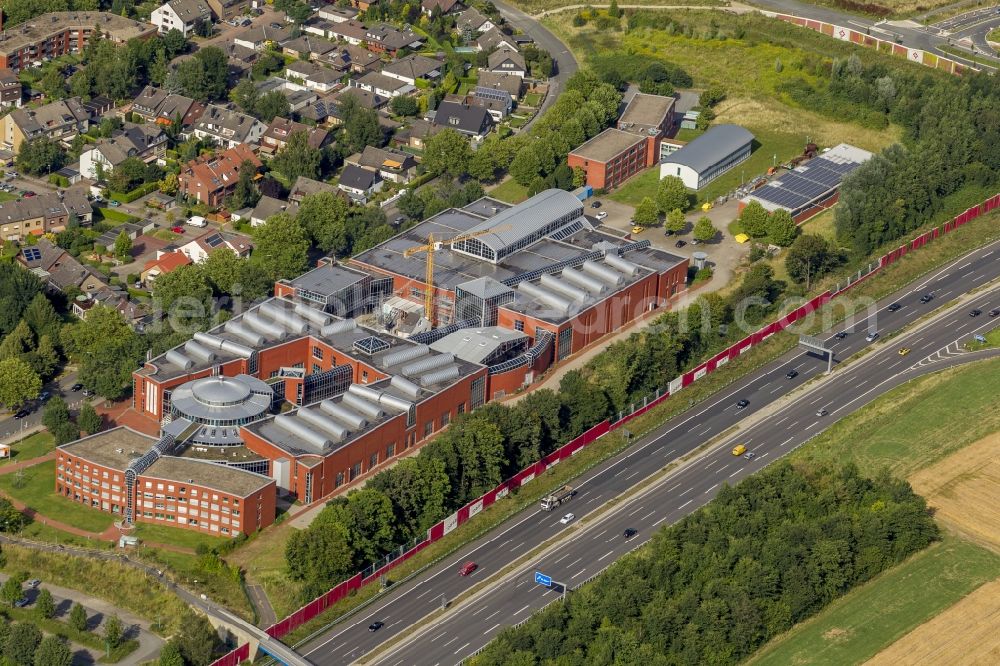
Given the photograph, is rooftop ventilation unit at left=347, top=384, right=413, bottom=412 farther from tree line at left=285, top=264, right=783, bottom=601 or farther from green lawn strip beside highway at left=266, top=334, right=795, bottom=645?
green lawn strip beside highway at left=266, top=334, right=795, bottom=645

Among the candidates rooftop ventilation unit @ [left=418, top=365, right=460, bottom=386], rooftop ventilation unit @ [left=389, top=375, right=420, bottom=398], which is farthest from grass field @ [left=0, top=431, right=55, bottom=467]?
rooftop ventilation unit @ [left=418, top=365, right=460, bottom=386]

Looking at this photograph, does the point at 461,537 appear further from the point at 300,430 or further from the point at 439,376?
the point at 439,376

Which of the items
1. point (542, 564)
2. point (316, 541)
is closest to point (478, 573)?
point (542, 564)

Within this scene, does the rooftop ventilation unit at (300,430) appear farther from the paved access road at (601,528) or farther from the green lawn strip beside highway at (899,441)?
the green lawn strip beside highway at (899,441)

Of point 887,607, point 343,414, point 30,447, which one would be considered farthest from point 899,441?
point 30,447

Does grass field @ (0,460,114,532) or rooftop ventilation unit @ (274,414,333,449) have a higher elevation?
rooftop ventilation unit @ (274,414,333,449)

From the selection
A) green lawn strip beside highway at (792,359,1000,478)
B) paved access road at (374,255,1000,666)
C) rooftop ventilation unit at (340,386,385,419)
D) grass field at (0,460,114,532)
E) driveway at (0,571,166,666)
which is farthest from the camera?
green lawn strip beside highway at (792,359,1000,478)

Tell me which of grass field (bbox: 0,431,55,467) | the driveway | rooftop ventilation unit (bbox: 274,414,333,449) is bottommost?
the driveway
